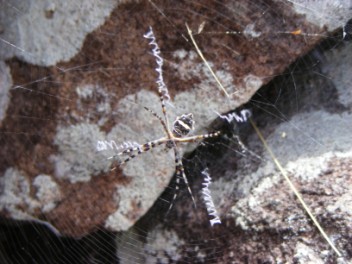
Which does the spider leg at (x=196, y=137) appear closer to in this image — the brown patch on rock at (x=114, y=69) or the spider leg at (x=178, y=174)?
the spider leg at (x=178, y=174)

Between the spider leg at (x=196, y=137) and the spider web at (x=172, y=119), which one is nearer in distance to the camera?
the spider web at (x=172, y=119)

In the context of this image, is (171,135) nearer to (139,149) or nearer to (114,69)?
→ (139,149)

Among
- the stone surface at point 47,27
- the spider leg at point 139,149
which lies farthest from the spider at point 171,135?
the stone surface at point 47,27

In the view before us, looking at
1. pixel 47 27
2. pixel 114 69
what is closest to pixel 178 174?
pixel 114 69

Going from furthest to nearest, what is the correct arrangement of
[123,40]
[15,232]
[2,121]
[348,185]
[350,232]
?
1. [15,232]
2. [2,121]
3. [123,40]
4. [348,185]
5. [350,232]

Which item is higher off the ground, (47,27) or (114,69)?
(47,27)

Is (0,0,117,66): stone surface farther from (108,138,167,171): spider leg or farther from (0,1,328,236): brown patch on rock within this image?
(108,138,167,171): spider leg

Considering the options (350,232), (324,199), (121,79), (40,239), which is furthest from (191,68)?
(40,239)

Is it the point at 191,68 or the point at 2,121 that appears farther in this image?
the point at 2,121

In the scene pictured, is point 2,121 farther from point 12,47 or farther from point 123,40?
point 123,40
